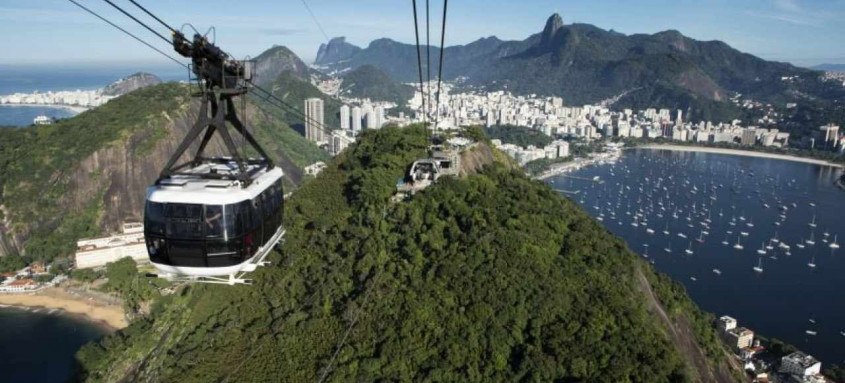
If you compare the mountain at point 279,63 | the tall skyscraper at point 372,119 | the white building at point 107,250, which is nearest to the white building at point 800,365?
the white building at point 107,250

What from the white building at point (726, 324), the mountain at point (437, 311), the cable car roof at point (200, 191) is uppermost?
the cable car roof at point (200, 191)

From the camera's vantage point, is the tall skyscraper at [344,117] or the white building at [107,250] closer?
the white building at [107,250]

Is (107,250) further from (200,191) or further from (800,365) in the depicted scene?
(800,365)

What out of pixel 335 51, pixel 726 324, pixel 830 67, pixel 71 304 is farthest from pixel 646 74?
pixel 830 67

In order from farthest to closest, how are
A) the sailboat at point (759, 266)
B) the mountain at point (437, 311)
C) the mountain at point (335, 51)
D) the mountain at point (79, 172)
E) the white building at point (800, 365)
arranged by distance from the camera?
the mountain at point (335, 51)
the sailboat at point (759, 266)
the mountain at point (79, 172)
the white building at point (800, 365)
the mountain at point (437, 311)

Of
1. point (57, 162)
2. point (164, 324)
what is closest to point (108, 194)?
point (57, 162)

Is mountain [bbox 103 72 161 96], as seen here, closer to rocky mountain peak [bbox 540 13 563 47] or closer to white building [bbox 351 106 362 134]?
white building [bbox 351 106 362 134]

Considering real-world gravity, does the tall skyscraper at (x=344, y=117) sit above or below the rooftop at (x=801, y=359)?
above

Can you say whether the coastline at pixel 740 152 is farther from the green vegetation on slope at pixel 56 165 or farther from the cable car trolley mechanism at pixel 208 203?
the cable car trolley mechanism at pixel 208 203
